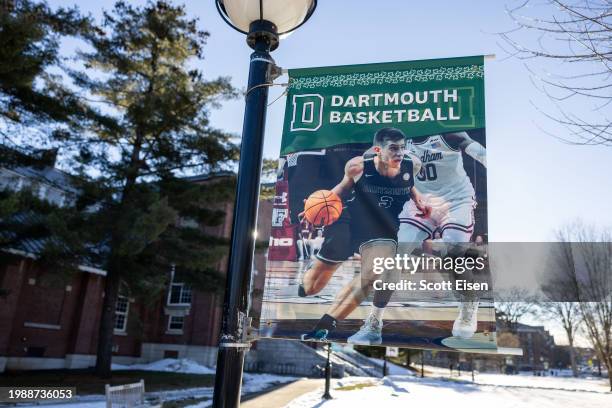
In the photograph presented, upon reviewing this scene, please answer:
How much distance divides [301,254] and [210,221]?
1728 centimetres

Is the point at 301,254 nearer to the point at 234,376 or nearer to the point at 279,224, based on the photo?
the point at 279,224

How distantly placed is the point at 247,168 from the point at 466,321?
5.65 feet

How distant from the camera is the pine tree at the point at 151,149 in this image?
17312mm

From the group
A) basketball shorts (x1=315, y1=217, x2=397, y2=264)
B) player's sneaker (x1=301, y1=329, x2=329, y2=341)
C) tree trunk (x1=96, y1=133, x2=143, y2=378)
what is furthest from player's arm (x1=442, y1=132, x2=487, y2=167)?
tree trunk (x1=96, y1=133, x2=143, y2=378)

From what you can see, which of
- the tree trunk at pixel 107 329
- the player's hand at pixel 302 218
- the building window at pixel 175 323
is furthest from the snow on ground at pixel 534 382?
the player's hand at pixel 302 218

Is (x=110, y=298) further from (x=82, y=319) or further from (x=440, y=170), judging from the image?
(x=440, y=170)

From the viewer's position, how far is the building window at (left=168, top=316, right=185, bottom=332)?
3115 centimetres

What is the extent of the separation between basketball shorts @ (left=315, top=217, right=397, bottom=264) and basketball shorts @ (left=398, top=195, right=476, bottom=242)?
12cm

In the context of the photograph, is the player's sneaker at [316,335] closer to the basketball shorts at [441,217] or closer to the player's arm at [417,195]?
the basketball shorts at [441,217]

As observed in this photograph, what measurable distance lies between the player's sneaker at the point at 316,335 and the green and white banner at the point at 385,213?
0.01 m

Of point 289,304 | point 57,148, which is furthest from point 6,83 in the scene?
point 289,304

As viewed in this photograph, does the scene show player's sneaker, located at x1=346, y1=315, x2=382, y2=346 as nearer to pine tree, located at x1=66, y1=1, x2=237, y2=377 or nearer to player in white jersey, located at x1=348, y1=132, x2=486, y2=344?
player in white jersey, located at x1=348, y1=132, x2=486, y2=344

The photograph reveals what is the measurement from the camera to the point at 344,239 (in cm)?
329

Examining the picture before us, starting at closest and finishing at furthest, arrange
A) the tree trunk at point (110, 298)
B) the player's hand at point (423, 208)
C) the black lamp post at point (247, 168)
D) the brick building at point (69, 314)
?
the black lamp post at point (247, 168) < the player's hand at point (423, 208) < the tree trunk at point (110, 298) < the brick building at point (69, 314)
